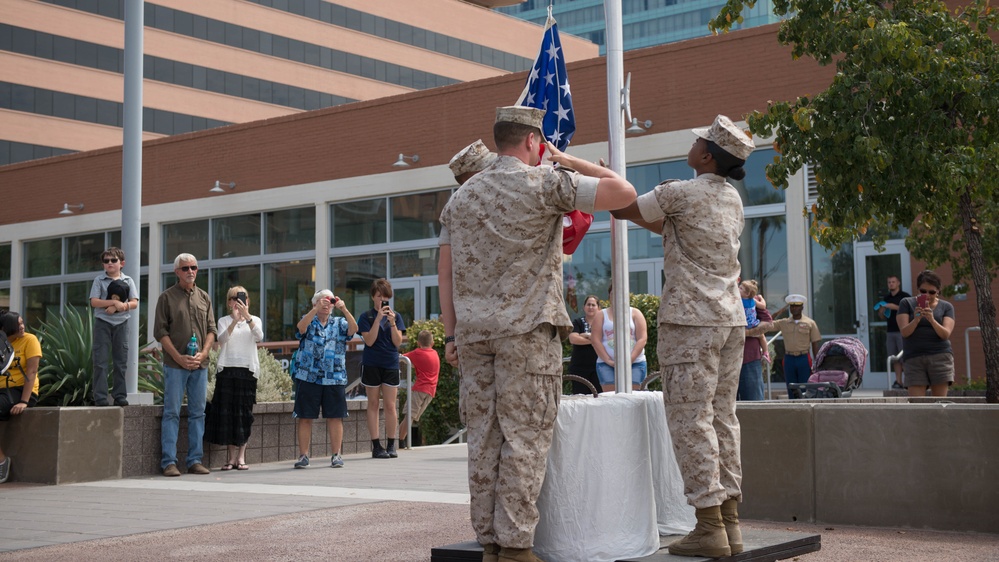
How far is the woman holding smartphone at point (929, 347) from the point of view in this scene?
34.8ft

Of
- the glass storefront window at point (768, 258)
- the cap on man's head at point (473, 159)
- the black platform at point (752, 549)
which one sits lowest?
the black platform at point (752, 549)

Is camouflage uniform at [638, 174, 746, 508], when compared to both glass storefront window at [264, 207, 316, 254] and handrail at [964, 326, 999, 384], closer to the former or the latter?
handrail at [964, 326, 999, 384]

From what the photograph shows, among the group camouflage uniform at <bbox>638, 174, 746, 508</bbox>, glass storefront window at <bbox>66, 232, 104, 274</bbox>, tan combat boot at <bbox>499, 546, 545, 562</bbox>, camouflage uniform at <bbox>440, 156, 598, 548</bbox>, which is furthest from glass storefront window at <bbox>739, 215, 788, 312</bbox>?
glass storefront window at <bbox>66, 232, 104, 274</bbox>

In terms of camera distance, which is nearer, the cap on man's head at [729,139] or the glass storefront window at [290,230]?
the cap on man's head at [729,139]

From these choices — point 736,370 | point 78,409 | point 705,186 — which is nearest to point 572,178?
point 705,186

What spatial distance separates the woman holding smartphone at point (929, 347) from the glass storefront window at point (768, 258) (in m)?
9.29

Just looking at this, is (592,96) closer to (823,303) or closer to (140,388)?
(823,303)

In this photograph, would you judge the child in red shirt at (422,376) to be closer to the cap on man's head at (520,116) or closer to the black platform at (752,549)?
the black platform at (752,549)

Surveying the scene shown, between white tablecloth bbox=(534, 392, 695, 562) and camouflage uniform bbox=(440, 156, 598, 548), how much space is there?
29 centimetres

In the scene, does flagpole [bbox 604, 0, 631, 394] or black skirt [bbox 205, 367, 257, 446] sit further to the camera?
black skirt [bbox 205, 367, 257, 446]

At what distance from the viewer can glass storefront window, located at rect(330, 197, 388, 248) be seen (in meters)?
26.2

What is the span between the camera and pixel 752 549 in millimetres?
5695

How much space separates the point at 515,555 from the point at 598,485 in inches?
24.4

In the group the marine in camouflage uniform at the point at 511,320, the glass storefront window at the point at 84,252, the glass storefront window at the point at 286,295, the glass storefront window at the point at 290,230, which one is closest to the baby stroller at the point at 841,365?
the marine in camouflage uniform at the point at 511,320
